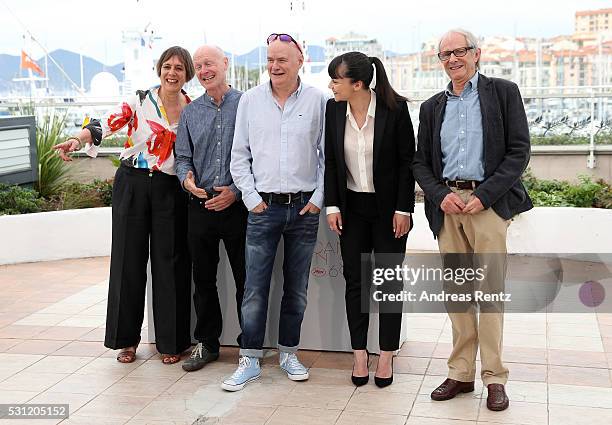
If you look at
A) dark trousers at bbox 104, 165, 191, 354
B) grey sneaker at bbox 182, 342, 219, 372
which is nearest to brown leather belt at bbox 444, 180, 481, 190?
dark trousers at bbox 104, 165, 191, 354

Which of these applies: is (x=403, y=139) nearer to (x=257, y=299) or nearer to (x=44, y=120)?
(x=257, y=299)

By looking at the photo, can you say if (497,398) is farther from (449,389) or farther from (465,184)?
(465,184)

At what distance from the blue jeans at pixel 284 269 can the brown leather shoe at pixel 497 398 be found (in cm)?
101

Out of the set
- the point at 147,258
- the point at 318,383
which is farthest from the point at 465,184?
the point at 147,258

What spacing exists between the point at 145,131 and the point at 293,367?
4.60 ft

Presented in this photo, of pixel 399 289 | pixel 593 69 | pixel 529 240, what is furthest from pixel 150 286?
pixel 593 69

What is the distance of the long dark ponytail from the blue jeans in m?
0.62

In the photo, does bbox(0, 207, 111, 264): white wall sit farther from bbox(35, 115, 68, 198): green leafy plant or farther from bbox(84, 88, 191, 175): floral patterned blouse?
bbox(84, 88, 191, 175): floral patterned blouse

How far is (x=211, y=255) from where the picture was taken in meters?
4.34

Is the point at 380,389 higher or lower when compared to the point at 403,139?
lower

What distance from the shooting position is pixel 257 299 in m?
4.20

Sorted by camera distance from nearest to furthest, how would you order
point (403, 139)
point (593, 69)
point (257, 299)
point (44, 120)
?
point (403, 139) → point (257, 299) → point (44, 120) → point (593, 69)

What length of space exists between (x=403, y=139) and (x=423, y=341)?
1.44 metres

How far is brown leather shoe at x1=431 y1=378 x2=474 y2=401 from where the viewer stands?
153 inches
